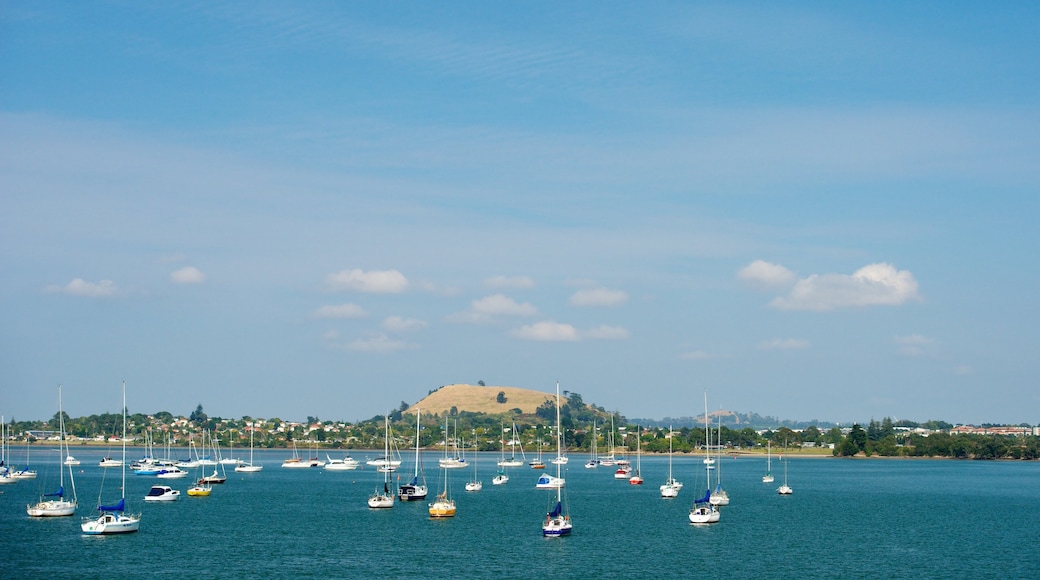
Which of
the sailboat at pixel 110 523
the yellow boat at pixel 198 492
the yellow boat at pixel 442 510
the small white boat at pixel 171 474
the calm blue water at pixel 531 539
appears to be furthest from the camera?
the small white boat at pixel 171 474

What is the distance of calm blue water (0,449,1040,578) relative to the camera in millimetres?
81688

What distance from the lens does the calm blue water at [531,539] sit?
268 ft

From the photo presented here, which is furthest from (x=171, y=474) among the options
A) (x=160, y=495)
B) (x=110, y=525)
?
(x=110, y=525)

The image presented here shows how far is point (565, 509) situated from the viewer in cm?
12738

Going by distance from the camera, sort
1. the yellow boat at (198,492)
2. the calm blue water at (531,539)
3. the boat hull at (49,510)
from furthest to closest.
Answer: the yellow boat at (198,492), the boat hull at (49,510), the calm blue water at (531,539)

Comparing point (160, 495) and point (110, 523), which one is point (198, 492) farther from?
point (110, 523)

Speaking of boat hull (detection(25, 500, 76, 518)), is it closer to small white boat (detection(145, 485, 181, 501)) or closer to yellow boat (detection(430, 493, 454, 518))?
small white boat (detection(145, 485, 181, 501))

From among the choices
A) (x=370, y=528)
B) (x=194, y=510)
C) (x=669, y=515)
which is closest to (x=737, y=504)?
(x=669, y=515)

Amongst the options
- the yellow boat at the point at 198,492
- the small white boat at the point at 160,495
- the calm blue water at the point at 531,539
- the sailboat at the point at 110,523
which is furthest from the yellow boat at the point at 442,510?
the yellow boat at the point at 198,492

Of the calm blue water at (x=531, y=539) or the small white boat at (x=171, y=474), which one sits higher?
the calm blue water at (x=531, y=539)

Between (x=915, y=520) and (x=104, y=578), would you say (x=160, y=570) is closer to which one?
(x=104, y=578)

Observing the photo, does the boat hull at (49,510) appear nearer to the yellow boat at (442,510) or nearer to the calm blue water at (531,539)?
the calm blue water at (531,539)

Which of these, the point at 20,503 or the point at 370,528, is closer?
the point at 370,528

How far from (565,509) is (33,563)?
203 feet
